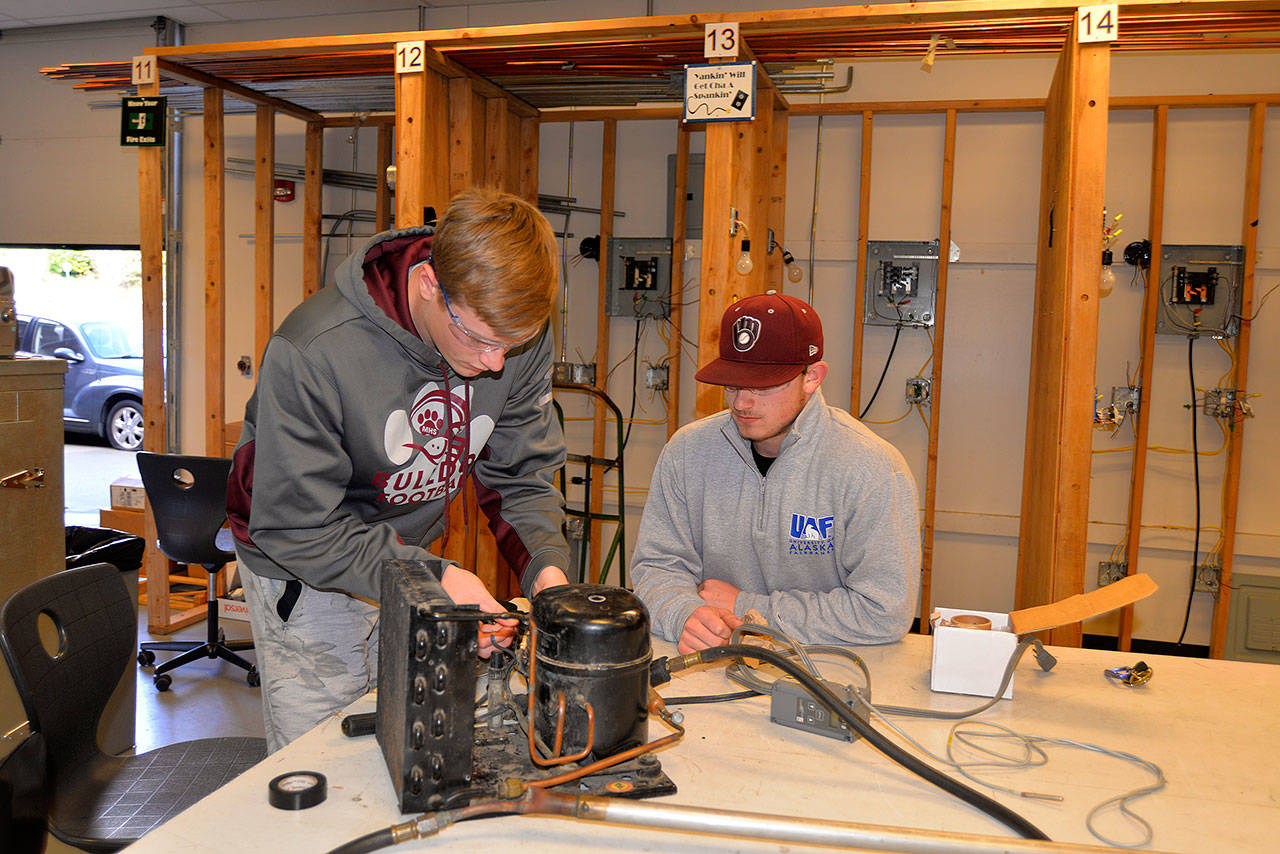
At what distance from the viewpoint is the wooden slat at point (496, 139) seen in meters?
4.20

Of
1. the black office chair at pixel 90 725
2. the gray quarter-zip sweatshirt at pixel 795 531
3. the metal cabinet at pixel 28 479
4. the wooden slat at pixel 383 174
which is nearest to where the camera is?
the black office chair at pixel 90 725

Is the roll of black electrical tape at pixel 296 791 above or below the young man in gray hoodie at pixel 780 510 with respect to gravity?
below

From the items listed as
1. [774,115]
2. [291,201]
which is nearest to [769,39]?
[774,115]

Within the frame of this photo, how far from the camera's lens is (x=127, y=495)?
4.94 m

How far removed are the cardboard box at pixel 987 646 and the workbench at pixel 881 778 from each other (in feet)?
0.09

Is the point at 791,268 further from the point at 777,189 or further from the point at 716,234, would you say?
the point at 716,234

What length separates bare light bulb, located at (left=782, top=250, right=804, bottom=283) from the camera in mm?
4363

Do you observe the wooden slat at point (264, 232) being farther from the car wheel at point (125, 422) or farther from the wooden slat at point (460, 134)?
the car wheel at point (125, 422)

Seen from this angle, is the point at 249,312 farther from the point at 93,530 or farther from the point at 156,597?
the point at 93,530

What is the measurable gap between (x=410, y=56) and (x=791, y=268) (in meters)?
2.00

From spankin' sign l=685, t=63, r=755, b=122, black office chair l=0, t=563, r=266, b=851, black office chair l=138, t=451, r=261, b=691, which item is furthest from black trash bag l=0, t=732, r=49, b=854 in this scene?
spankin' sign l=685, t=63, r=755, b=122

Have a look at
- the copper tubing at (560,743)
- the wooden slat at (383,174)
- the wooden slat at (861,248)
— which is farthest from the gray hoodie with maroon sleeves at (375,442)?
the wooden slat at (383,174)

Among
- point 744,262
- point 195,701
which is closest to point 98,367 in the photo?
point 195,701

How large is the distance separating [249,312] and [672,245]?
258 centimetres
